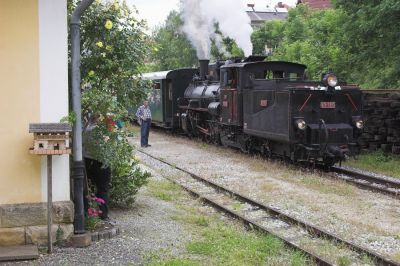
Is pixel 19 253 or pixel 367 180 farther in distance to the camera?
pixel 367 180

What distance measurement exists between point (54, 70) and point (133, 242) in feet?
6.93

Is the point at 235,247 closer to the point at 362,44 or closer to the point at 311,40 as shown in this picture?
the point at 362,44

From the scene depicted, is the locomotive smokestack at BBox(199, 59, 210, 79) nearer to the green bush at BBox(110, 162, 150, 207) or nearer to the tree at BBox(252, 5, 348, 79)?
the tree at BBox(252, 5, 348, 79)

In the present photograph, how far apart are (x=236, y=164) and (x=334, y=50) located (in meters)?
8.54

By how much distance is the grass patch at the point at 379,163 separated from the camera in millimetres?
12984

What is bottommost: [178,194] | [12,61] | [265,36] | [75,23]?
[178,194]

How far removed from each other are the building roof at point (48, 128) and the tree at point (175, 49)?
37742 millimetres

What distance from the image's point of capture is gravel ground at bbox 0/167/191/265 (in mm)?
5637

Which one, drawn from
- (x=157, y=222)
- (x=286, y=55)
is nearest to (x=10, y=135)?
(x=157, y=222)

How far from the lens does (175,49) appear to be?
4500 cm

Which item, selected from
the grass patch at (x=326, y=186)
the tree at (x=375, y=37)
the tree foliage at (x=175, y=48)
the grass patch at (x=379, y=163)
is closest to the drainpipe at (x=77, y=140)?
the grass patch at (x=326, y=186)

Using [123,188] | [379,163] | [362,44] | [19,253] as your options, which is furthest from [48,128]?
[362,44]

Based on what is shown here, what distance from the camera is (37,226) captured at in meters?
5.95

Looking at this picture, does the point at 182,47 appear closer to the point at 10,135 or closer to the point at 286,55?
the point at 286,55
